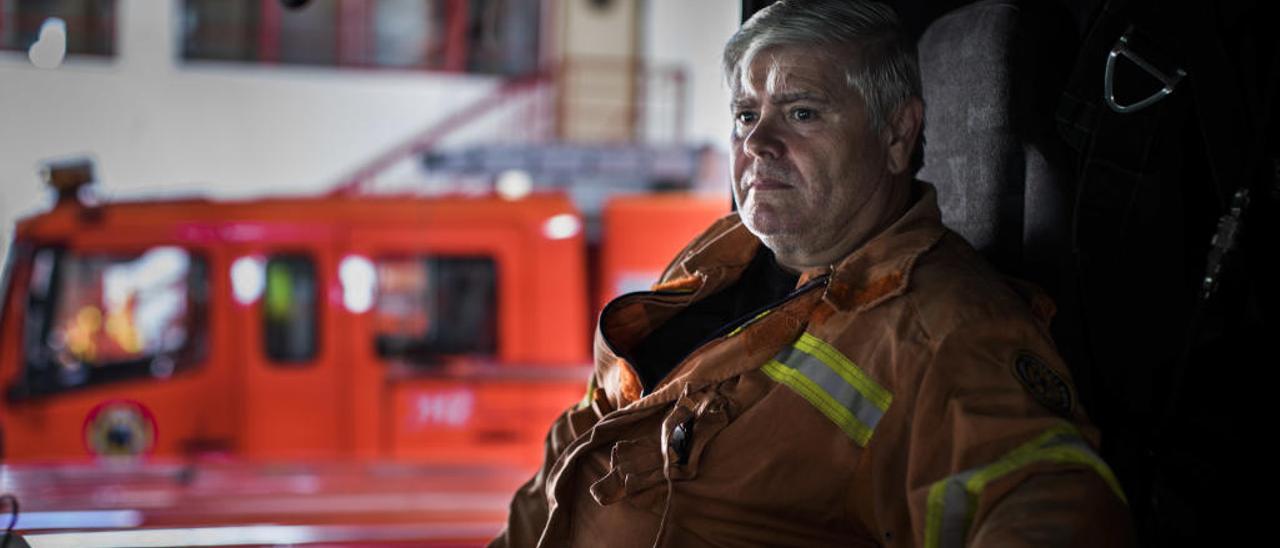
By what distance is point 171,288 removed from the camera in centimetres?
491

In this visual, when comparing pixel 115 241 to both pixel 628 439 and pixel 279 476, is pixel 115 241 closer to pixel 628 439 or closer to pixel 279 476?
pixel 279 476

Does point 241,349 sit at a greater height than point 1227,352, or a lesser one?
lesser

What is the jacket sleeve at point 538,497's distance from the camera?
1786 millimetres

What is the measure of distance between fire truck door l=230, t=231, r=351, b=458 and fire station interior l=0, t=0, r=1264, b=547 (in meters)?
0.01

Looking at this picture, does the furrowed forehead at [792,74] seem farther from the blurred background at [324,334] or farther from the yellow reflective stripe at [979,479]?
the blurred background at [324,334]

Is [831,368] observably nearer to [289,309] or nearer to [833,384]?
[833,384]

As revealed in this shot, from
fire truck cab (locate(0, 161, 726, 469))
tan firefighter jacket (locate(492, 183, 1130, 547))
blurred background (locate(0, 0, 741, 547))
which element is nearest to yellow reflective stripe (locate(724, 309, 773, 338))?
tan firefighter jacket (locate(492, 183, 1130, 547))

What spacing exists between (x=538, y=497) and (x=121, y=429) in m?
3.51

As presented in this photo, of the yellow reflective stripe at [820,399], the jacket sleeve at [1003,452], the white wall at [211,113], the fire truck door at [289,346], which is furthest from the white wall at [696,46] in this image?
the jacket sleeve at [1003,452]

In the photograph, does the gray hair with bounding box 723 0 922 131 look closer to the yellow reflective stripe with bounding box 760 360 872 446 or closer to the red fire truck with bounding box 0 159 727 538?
the yellow reflective stripe with bounding box 760 360 872 446

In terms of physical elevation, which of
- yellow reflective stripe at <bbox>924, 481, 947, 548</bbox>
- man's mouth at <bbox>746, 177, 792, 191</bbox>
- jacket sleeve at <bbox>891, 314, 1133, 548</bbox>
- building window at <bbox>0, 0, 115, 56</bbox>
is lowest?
yellow reflective stripe at <bbox>924, 481, 947, 548</bbox>

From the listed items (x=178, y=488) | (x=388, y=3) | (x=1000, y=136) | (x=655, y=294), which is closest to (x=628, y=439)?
(x=655, y=294)

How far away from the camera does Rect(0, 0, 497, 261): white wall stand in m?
8.82

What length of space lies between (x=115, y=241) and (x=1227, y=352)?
14.4ft
